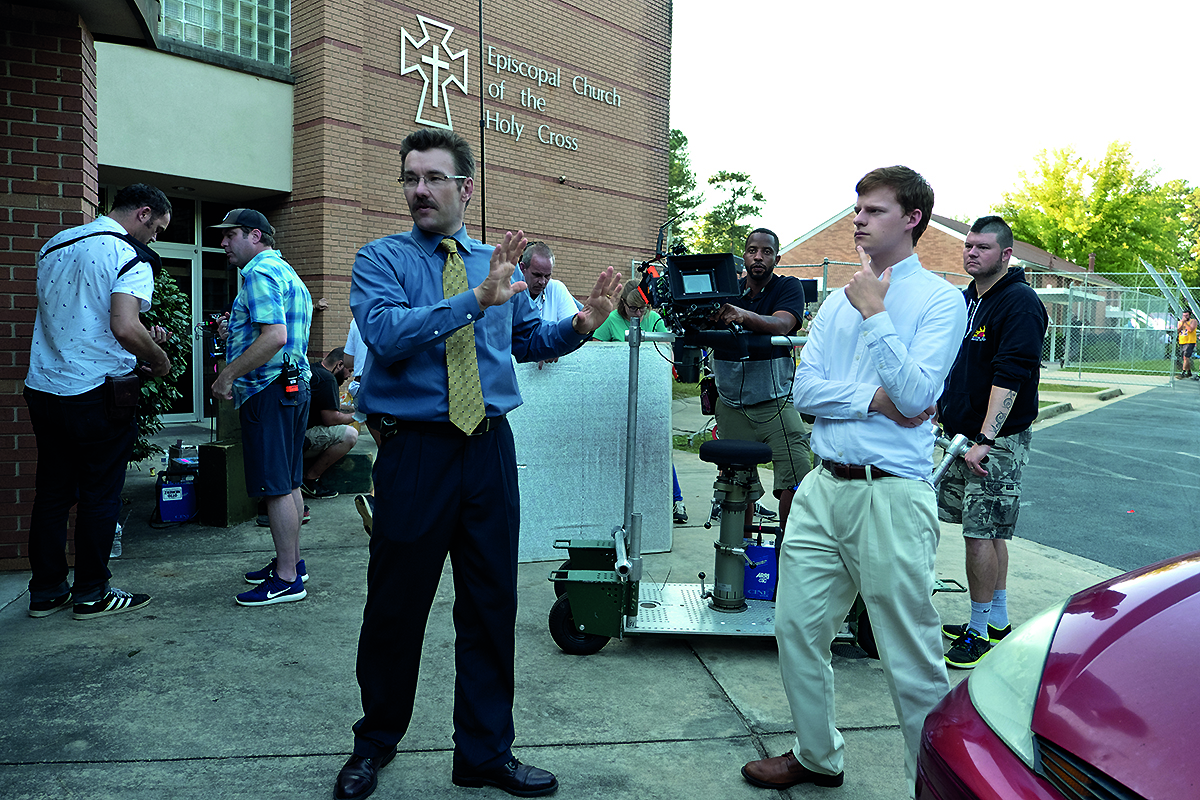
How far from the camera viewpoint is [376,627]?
8.77 feet

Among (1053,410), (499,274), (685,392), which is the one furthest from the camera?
(685,392)

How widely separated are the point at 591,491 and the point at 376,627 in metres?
2.74

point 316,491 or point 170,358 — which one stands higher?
point 170,358

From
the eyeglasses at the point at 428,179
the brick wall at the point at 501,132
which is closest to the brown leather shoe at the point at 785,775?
the eyeglasses at the point at 428,179

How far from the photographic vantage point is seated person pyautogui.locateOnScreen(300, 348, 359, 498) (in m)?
7.00

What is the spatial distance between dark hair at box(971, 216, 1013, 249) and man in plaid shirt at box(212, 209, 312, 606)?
3639mm

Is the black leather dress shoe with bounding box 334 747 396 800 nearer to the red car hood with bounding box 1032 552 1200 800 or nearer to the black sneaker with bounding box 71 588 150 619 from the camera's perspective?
the red car hood with bounding box 1032 552 1200 800

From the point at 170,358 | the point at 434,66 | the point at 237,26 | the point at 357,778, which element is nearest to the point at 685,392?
the point at 434,66

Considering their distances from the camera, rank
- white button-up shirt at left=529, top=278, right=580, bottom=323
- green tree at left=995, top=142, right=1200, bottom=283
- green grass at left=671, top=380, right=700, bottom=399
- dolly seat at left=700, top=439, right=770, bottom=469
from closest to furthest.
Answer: dolly seat at left=700, top=439, right=770, bottom=469 → white button-up shirt at left=529, top=278, right=580, bottom=323 → green grass at left=671, top=380, right=700, bottom=399 → green tree at left=995, top=142, right=1200, bottom=283

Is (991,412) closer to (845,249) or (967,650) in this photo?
(967,650)

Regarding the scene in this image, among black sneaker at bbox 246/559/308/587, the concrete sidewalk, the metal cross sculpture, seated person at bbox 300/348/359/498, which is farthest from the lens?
the metal cross sculpture

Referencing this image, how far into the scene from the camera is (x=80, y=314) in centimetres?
412

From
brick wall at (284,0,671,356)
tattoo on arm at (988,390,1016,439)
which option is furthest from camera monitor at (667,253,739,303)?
brick wall at (284,0,671,356)

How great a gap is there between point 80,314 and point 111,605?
1.49 metres
